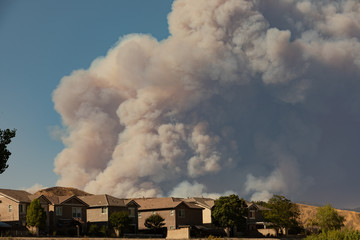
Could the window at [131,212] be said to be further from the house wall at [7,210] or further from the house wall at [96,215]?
the house wall at [7,210]

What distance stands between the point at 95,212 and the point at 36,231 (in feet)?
52.5

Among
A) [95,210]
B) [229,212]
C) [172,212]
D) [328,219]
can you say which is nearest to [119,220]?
[95,210]

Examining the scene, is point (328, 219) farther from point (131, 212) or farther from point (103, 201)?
point (103, 201)

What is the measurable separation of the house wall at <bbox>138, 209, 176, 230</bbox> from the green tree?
251 centimetres

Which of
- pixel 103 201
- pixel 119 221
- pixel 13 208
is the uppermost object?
pixel 103 201

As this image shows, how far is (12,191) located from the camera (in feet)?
302

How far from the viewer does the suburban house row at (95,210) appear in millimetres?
87625

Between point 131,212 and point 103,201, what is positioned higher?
point 103,201

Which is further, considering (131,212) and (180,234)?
(131,212)

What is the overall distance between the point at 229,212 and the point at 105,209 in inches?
898

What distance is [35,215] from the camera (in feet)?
272

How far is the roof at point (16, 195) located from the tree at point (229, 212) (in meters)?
34.3

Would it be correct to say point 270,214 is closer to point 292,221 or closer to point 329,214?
point 292,221

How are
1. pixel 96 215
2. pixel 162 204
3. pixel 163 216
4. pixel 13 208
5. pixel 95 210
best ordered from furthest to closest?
pixel 162 204, pixel 163 216, pixel 95 210, pixel 96 215, pixel 13 208
